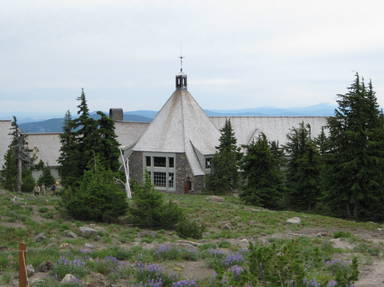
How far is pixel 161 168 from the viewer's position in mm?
41219

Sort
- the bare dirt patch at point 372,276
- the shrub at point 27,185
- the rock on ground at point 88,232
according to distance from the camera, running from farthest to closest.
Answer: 1. the shrub at point 27,185
2. the rock on ground at point 88,232
3. the bare dirt patch at point 372,276

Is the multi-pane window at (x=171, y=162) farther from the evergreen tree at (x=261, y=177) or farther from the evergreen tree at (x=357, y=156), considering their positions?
the evergreen tree at (x=357, y=156)

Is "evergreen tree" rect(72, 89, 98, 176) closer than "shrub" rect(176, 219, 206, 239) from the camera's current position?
No

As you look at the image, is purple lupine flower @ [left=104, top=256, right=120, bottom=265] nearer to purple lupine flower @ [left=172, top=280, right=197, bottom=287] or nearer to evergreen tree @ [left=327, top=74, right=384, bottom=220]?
purple lupine flower @ [left=172, top=280, right=197, bottom=287]

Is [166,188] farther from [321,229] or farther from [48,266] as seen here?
[48,266]

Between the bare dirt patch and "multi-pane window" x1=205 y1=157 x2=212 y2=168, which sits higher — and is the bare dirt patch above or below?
below

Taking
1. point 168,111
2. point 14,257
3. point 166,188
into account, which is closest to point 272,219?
point 14,257

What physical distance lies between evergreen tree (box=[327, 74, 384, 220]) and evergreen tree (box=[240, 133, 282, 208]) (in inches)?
146

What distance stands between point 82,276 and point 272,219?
14.0 meters

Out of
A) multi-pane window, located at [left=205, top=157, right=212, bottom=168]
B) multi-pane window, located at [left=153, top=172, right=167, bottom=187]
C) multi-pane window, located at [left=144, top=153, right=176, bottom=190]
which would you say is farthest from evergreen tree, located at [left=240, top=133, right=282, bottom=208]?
multi-pane window, located at [left=153, top=172, right=167, bottom=187]

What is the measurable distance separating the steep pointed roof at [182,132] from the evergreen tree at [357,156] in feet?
49.6

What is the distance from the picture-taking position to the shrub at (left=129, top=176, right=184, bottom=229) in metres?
17.9

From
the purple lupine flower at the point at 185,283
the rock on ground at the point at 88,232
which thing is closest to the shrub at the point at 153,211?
the rock on ground at the point at 88,232

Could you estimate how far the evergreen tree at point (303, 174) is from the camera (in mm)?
31312
